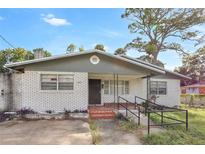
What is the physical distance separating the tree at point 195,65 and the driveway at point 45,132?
24.0m

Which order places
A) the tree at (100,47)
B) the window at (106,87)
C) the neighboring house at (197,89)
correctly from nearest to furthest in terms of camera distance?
the window at (106,87), the tree at (100,47), the neighboring house at (197,89)

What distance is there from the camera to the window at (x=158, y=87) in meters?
19.2

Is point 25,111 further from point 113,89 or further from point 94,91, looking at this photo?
point 113,89

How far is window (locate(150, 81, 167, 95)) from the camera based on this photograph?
19.2 m

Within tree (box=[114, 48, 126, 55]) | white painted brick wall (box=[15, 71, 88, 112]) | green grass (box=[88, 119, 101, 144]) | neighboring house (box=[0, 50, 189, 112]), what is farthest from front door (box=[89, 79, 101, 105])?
tree (box=[114, 48, 126, 55])

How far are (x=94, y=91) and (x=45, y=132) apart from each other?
7.78 m

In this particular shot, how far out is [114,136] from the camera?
9.32 m

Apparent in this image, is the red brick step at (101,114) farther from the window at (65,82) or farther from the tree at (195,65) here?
the tree at (195,65)

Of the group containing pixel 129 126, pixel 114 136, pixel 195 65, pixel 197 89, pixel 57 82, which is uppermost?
pixel 195 65

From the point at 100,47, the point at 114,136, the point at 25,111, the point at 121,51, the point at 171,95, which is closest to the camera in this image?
the point at 114,136

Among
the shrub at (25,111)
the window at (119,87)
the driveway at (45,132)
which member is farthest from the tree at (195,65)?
the driveway at (45,132)

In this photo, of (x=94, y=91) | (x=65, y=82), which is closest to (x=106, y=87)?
(x=94, y=91)

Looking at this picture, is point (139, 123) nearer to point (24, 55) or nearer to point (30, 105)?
point (30, 105)

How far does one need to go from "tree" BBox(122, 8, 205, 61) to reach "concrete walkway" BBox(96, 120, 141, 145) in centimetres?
1833
